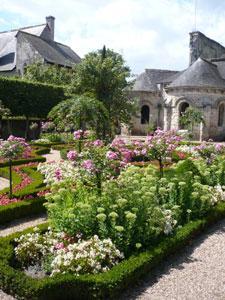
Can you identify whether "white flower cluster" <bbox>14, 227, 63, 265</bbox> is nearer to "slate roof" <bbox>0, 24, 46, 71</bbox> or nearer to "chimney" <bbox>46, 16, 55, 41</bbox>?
"slate roof" <bbox>0, 24, 46, 71</bbox>

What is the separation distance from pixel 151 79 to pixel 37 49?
12075 millimetres

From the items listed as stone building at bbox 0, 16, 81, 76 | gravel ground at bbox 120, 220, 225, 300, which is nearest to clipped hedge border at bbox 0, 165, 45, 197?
gravel ground at bbox 120, 220, 225, 300

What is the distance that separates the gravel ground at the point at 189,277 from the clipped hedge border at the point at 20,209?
11.9ft

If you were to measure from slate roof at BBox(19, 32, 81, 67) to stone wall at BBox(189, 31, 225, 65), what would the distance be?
1266cm

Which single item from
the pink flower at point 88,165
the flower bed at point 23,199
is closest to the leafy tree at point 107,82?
the flower bed at point 23,199

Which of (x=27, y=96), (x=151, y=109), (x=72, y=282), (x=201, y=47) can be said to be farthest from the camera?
(x=201, y=47)

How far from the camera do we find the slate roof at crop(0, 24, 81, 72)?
130 ft

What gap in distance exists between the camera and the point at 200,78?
30859 millimetres

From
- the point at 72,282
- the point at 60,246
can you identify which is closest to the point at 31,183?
the point at 60,246

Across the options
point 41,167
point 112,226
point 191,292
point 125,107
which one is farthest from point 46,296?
point 125,107

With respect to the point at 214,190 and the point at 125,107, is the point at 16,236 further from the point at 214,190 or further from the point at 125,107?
the point at 125,107

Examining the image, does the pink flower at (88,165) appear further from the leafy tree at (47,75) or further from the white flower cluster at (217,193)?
the leafy tree at (47,75)

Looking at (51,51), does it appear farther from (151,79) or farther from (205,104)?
(205,104)

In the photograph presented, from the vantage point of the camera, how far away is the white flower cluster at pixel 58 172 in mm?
9266
